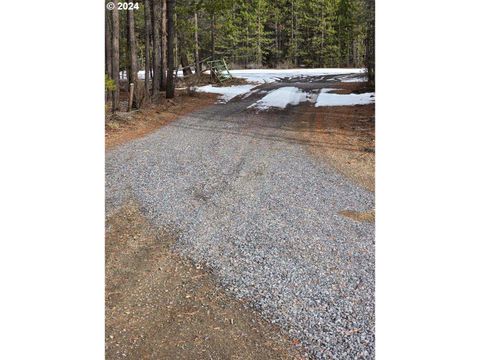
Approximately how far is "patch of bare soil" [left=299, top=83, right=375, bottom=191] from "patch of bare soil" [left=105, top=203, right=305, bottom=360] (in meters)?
0.98

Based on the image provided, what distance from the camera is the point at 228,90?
490 inches

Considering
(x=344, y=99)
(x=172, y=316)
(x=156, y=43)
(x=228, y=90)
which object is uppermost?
(x=156, y=43)

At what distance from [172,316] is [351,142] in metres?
1.87

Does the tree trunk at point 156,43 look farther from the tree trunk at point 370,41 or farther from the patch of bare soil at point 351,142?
the tree trunk at point 370,41

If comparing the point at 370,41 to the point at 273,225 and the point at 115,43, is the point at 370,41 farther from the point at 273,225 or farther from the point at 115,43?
the point at 115,43

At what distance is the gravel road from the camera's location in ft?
7.25

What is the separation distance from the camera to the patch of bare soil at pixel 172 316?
77.2 inches

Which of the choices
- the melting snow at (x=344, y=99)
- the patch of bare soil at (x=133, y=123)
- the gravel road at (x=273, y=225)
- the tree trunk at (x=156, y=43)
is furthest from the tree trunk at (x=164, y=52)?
the gravel road at (x=273, y=225)

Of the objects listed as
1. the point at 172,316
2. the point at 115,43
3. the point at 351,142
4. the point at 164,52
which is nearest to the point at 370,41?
the point at 351,142

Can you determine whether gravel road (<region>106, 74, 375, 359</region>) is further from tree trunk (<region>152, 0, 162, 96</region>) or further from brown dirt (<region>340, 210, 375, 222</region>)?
tree trunk (<region>152, 0, 162, 96</region>)

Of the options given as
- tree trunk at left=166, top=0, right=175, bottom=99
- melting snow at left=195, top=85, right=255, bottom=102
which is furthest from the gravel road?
melting snow at left=195, top=85, right=255, bottom=102
